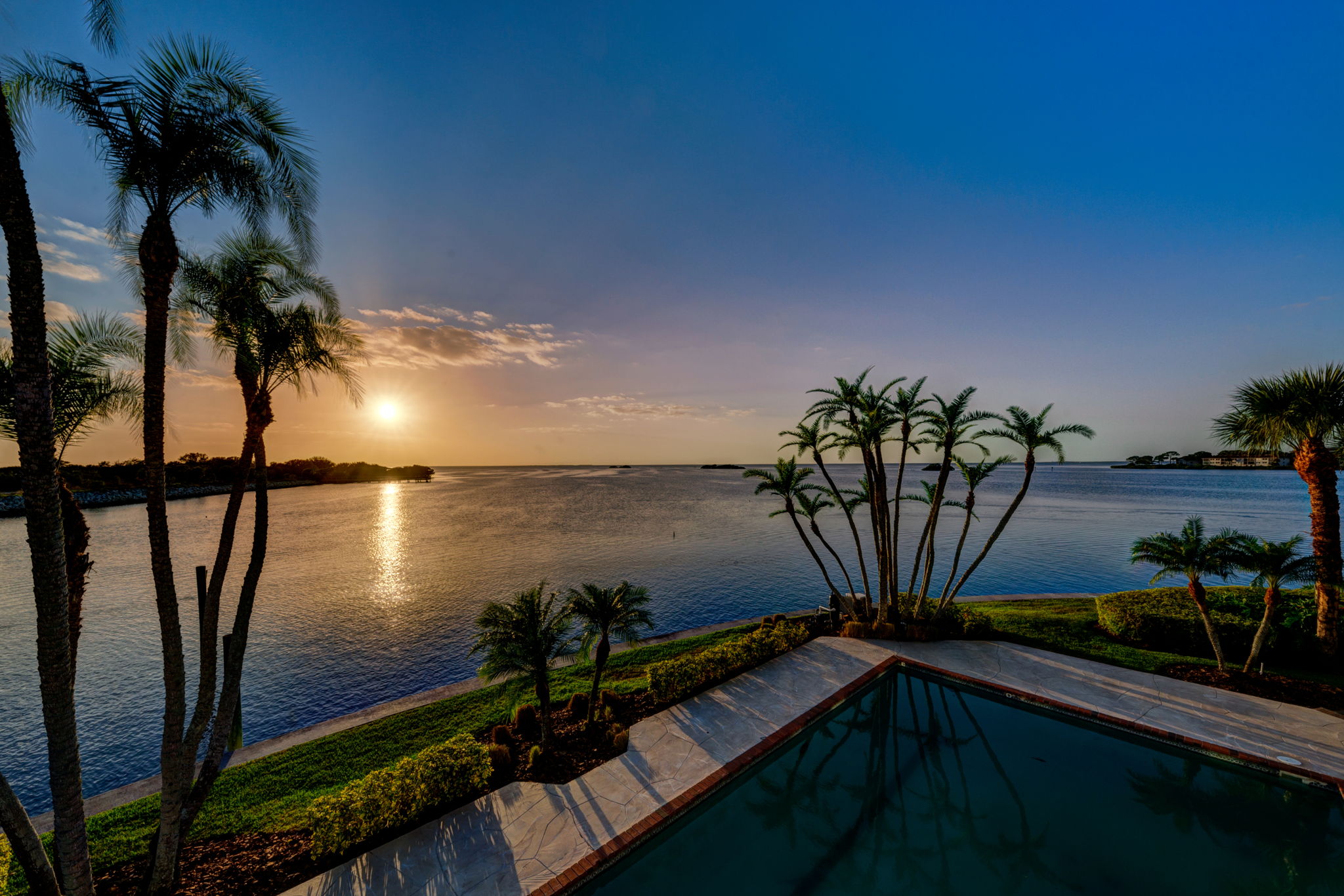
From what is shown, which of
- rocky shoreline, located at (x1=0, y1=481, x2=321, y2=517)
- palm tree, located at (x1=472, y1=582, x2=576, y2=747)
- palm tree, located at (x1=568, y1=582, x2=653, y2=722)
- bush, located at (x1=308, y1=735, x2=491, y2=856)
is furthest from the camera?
rocky shoreline, located at (x1=0, y1=481, x2=321, y2=517)

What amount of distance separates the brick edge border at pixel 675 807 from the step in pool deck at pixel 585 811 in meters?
0.02

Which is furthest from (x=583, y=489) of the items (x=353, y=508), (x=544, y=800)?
(x=544, y=800)

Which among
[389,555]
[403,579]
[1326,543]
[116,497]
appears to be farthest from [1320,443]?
[116,497]

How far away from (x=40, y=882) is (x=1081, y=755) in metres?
18.8

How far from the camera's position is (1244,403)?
15.9 meters

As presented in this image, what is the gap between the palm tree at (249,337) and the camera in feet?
29.8

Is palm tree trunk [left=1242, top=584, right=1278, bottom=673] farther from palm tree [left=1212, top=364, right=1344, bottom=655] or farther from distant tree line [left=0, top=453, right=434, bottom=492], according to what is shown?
distant tree line [left=0, top=453, right=434, bottom=492]

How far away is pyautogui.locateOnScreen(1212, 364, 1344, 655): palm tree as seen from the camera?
47.1ft

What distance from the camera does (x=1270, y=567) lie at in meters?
13.7

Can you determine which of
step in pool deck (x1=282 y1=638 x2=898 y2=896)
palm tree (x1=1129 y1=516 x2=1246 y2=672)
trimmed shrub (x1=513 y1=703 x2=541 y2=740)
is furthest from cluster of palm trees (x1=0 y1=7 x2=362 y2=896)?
palm tree (x1=1129 y1=516 x2=1246 y2=672)

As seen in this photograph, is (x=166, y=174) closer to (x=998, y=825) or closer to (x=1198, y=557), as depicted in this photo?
(x=998, y=825)

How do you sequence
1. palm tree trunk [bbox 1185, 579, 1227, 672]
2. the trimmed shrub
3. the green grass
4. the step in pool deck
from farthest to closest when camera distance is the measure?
palm tree trunk [bbox 1185, 579, 1227, 672] < the trimmed shrub < the green grass < the step in pool deck

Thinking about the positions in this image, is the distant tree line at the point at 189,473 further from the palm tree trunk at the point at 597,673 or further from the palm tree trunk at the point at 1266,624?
the palm tree trunk at the point at 1266,624

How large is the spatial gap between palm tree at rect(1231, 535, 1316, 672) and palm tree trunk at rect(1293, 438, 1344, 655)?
0.89m
